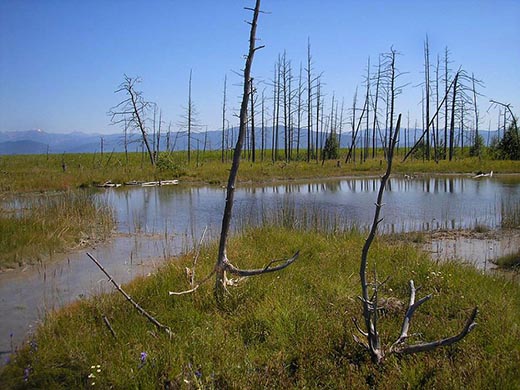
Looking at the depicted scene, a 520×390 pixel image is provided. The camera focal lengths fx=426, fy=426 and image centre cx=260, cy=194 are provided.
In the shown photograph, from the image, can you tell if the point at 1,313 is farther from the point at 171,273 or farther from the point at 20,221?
the point at 20,221

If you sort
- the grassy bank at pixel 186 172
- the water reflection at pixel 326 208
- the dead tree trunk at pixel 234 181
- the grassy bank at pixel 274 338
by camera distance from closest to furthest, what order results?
the grassy bank at pixel 274 338, the dead tree trunk at pixel 234 181, the water reflection at pixel 326 208, the grassy bank at pixel 186 172

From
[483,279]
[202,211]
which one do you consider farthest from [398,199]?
[483,279]

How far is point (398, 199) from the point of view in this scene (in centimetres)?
1678

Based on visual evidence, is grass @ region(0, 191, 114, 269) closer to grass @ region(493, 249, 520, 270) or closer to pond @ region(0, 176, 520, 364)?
pond @ region(0, 176, 520, 364)

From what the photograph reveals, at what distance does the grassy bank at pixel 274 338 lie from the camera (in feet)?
10.5

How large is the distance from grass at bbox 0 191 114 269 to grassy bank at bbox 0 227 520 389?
11.2 ft

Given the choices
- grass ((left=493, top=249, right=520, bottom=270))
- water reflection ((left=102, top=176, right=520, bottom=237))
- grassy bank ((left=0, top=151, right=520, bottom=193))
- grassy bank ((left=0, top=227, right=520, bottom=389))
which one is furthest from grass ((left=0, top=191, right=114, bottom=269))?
grassy bank ((left=0, top=151, right=520, bottom=193))

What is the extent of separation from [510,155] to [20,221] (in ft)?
120

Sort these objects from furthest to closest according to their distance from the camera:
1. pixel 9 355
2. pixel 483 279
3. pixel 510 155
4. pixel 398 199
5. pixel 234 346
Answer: pixel 510 155, pixel 398 199, pixel 483 279, pixel 9 355, pixel 234 346

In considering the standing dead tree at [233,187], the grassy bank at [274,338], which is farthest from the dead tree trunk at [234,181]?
the grassy bank at [274,338]

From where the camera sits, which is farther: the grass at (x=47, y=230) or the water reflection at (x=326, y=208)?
the water reflection at (x=326, y=208)

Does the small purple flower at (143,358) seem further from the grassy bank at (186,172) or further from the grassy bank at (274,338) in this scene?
the grassy bank at (186,172)

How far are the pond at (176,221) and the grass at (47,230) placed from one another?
35 centimetres

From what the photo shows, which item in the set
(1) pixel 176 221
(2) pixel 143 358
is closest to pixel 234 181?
(2) pixel 143 358
